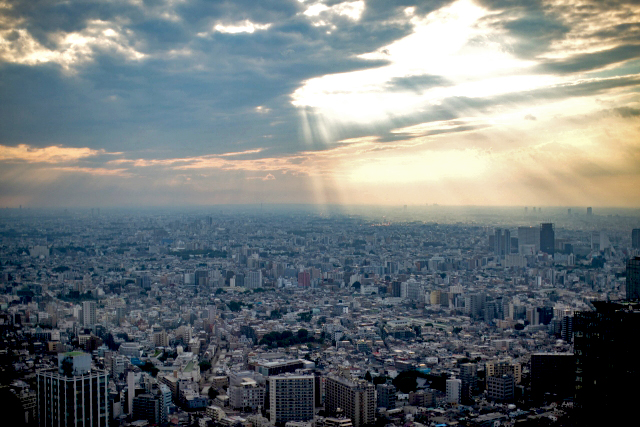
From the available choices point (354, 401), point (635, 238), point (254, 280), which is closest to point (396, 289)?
point (254, 280)

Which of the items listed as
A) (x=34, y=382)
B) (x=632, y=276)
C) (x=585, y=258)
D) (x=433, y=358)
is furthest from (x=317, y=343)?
(x=585, y=258)

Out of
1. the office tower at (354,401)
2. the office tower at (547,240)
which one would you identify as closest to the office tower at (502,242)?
the office tower at (547,240)

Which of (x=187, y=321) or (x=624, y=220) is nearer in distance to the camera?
(x=624, y=220)

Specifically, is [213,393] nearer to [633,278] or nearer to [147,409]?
[147,409]

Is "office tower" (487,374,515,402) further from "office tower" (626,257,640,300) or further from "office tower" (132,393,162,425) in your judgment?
"office tower" (132,393,162,425)

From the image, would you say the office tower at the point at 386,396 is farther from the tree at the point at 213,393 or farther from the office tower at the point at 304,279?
the office tower at the point at 304,279

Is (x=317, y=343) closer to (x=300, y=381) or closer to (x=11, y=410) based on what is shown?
(x=300, y=381)
